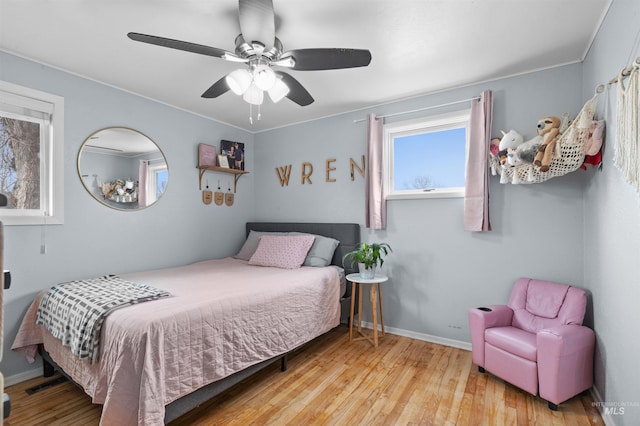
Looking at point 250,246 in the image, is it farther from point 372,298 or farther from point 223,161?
point 372,298

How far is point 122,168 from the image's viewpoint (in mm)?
2971

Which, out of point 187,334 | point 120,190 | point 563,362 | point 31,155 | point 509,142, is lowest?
point 563,362

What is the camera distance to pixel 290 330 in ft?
8.04

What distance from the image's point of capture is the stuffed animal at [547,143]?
214 cm

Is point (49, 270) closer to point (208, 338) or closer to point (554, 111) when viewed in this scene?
point (208, 338)

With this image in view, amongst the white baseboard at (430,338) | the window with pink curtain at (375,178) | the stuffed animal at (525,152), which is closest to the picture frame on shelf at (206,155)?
the window with pink curtain at (375,178)

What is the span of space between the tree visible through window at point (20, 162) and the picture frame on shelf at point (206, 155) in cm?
141

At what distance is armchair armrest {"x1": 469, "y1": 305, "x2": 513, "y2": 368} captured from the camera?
2334mm

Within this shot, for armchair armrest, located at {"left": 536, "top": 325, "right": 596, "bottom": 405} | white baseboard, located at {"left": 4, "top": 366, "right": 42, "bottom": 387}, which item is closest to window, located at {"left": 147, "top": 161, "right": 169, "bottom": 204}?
white baseboard, located at {"left": 4, "top": 366, "right": 42, "bottom": 387}

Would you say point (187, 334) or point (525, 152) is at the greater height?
point (525, 152)

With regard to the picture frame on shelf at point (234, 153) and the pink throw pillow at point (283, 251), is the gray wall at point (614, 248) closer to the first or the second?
the pink throw pillow at point (283, 251)

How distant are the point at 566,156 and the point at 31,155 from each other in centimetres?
388

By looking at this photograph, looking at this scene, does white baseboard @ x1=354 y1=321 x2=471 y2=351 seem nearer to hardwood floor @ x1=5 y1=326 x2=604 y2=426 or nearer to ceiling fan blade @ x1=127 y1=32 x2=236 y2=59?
hardwood floor @ x1=5 y1=326 x2=604 y2=426

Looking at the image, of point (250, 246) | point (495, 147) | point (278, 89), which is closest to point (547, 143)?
point (495, 147)
